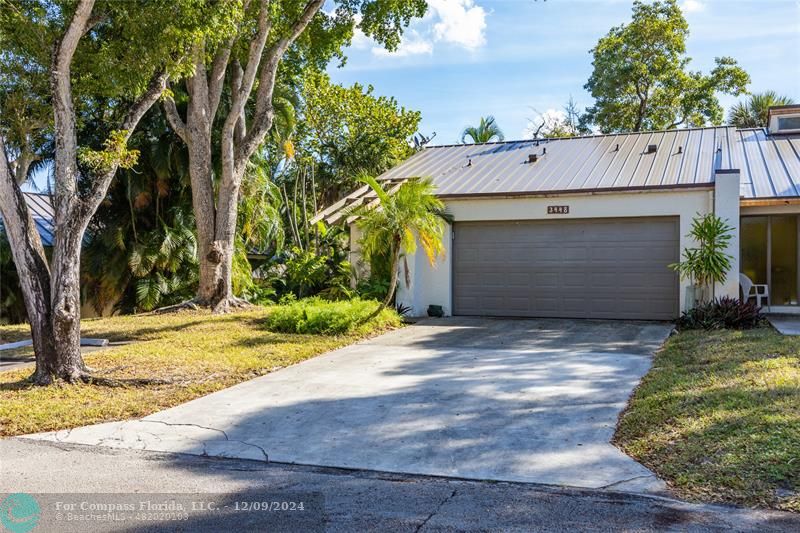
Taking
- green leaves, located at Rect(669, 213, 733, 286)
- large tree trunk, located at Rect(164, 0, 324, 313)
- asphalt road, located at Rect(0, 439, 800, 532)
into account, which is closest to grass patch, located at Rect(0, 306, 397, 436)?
large tree trunk, located at Rect(164, 0, 324, 313)

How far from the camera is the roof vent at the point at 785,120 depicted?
17.7 meters

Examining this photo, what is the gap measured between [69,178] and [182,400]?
291 cm

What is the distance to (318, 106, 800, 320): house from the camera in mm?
13500

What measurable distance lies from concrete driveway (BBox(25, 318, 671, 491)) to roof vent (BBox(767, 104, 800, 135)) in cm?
1123

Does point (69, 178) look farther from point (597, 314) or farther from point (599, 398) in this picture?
point (597, 314)

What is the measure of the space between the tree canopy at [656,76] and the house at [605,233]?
12042 mm

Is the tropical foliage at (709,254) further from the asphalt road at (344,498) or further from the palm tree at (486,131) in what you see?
the palm tree at (486,131)

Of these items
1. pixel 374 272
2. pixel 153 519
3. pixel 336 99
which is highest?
pixel 336 99

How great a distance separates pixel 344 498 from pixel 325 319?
289 inches

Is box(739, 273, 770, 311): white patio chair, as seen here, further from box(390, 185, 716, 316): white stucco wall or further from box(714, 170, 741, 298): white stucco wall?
box(390, 185, 716, 316): white stucco wall

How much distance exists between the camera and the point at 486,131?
27297 millimetres

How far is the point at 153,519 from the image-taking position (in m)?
3.98

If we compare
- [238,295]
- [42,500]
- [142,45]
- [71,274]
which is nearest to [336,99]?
[238,295]

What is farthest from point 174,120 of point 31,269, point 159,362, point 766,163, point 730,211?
point 766,163
